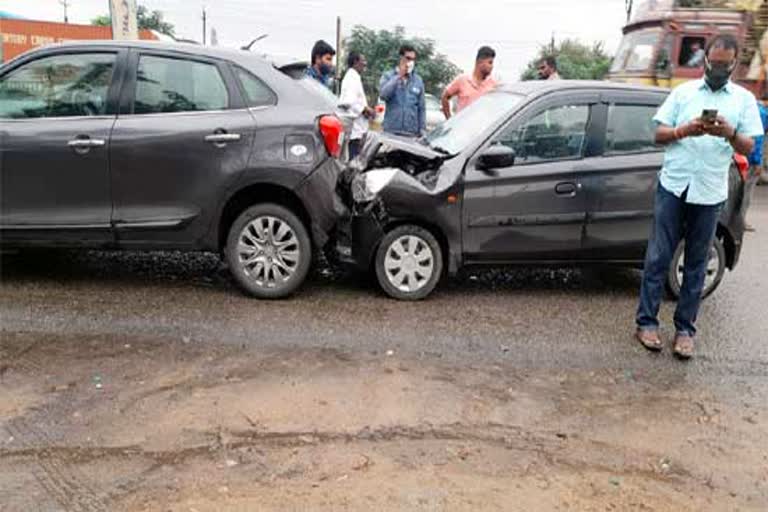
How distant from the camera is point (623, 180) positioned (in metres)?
5.79

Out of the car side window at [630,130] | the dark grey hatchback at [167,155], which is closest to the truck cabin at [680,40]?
the car side window at [630,130]

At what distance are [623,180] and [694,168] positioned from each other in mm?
1121

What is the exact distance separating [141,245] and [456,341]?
2352 mm

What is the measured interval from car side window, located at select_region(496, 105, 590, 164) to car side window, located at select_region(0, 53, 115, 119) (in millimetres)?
3003

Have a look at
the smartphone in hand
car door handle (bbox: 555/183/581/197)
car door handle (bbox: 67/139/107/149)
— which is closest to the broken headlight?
car door handle (bbox: 555/183/581/197)

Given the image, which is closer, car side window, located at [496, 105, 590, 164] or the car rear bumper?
the car rear bumper

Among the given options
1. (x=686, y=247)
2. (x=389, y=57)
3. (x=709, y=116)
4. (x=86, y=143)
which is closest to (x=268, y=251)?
(x=86, y=143)

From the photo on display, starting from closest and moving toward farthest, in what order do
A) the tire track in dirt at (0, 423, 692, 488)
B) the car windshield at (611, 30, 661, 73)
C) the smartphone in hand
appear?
the tire track in dirt at (0, 423, 692, 488)
the smartphone in hand
the car windshield at (611, 30, 661, 73)

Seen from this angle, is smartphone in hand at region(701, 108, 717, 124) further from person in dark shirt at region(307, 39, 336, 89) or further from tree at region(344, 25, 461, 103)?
tree at region(344, 25, 461, 103)

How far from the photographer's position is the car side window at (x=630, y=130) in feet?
19.2

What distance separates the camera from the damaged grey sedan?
5648mm

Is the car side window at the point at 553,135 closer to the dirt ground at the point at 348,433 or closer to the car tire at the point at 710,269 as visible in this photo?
the car tire at the point at 710,269

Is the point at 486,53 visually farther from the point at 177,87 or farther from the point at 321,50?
the point at 177,87

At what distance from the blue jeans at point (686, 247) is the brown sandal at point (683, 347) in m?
0.05
